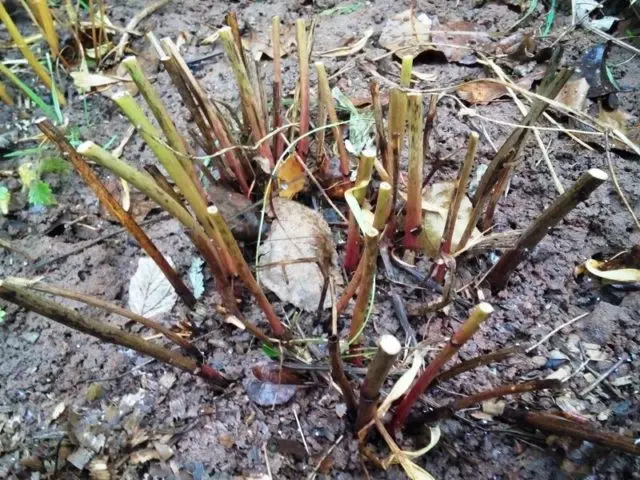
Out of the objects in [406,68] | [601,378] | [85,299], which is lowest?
[601,378]

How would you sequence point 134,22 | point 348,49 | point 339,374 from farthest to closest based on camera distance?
point 134,22
point 348,49
point 339,374

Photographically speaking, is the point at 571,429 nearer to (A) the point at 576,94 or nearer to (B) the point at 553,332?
(B) the point at 553,332

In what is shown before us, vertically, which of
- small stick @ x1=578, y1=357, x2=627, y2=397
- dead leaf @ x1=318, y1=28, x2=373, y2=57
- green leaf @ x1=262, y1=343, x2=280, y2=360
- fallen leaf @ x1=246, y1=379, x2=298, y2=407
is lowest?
small stick @ x1=578, y1=357, x2=627, y2=397

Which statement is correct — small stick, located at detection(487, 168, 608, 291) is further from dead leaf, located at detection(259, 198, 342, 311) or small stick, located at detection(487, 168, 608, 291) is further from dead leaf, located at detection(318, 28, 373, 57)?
dead leaf, located at detection(318, 28, 373, 57)

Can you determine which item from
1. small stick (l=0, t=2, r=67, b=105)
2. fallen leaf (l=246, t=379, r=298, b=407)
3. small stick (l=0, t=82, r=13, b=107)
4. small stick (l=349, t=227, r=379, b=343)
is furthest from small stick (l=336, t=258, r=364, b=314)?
small stick (l=0, t=82, r=13, b=107)

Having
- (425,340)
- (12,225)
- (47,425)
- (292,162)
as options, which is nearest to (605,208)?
(425,340)

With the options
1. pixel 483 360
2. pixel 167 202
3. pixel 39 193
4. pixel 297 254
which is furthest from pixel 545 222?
pixel 39 193

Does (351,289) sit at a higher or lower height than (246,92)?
lower

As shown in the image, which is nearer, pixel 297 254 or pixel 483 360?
pixel 483 360

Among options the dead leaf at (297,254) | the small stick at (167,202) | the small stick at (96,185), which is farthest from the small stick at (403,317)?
the small stick at (96,185)
